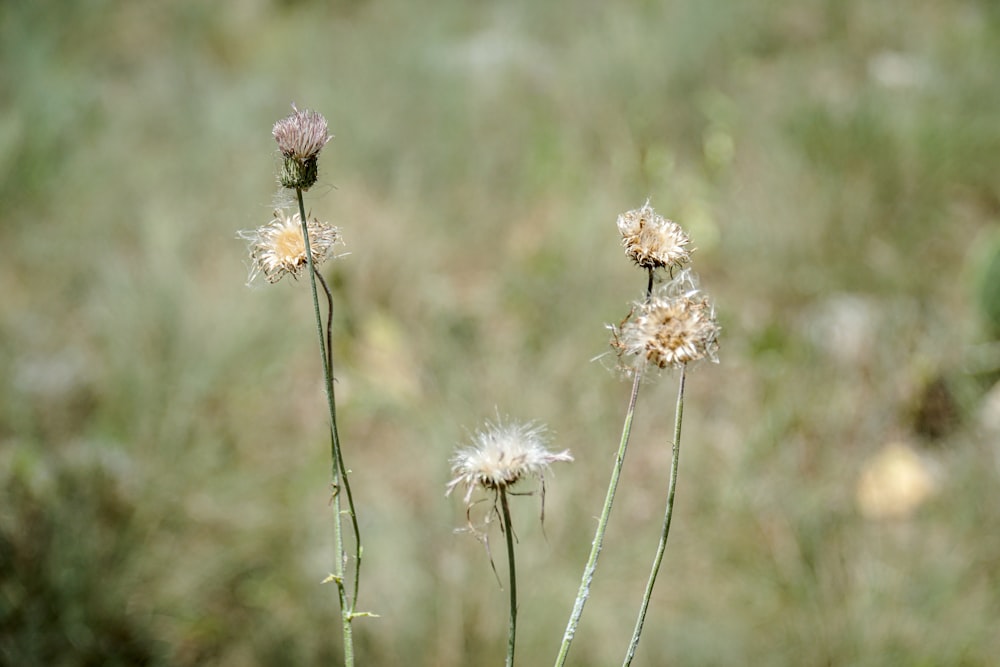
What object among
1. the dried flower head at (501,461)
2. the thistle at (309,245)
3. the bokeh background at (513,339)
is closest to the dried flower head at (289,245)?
the thistle at (309,245)

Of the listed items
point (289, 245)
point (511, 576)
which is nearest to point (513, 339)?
point (289, 245)

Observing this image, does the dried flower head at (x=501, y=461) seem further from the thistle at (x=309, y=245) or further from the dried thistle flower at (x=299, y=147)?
the dried thistle flower at (x=299, y=147)

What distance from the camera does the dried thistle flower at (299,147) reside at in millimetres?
469

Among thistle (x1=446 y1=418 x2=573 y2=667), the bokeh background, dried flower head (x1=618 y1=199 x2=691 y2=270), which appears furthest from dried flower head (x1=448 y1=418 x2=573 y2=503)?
the bokeh background

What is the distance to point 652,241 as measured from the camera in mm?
545

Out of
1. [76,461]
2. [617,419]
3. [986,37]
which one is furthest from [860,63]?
[76,461]

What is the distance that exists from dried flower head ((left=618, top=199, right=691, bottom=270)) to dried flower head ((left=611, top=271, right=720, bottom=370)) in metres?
0.03

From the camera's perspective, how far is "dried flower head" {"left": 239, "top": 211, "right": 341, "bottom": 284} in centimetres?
54

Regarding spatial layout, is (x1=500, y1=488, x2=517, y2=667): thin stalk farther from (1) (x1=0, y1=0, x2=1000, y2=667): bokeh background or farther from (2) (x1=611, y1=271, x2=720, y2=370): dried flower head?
(1) (x1=0, y1=0, x2=1000, y2=667): bokeh background

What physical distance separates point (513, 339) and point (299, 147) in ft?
8.60

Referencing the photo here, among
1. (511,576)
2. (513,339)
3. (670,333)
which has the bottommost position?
(511,576)

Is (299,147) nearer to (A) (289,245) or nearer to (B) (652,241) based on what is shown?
(A) (289,245)

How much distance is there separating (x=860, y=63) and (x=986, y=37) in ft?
1.95

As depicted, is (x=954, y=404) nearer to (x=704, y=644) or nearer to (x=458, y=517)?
(x=704, y=644)
